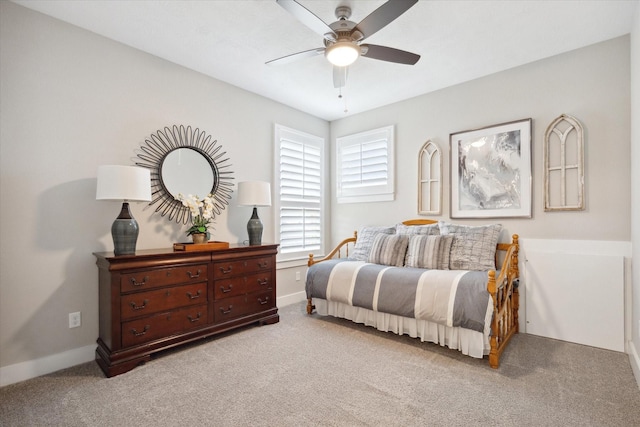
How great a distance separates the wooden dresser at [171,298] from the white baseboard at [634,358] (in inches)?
115

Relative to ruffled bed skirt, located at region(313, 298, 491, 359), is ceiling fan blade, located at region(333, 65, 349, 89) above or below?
above

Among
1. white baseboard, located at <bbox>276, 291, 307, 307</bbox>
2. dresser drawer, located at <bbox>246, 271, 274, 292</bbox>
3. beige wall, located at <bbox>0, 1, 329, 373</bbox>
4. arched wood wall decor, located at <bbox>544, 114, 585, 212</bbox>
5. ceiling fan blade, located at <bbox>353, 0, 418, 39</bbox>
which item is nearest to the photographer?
ceiling fan blade, located at <bbox>353, 0, 418, 39</bbox>

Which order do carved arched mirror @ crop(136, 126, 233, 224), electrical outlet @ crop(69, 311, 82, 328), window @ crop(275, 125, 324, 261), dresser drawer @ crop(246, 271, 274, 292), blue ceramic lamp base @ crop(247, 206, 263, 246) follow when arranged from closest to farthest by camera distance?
electrical outlet @ crop(69, 311, 82, 328)
carved arched mirror @ crop(136, 126, 233, 224)
dresser drawer @ crop(246, 271, 274, 292)
blue ceramic lamp base @ crop(247, 206, 263, 246)
window @ crop(275, 125, 324, 261)

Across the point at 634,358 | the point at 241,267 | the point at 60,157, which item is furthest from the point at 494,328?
the point at 60,157

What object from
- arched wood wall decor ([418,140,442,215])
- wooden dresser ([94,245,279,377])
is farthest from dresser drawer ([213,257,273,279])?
arched wood wall decor ([418,140,442,215])

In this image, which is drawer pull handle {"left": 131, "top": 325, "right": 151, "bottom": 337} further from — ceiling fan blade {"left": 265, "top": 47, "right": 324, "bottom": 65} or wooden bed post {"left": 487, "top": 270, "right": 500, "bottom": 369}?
wooden bed post {"left": 487, "top": 270, "right": 500, "bottom": 369}

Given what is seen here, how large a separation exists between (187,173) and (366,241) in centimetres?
213

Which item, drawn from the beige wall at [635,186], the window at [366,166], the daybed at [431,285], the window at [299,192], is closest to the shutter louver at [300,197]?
the window at [299,192]

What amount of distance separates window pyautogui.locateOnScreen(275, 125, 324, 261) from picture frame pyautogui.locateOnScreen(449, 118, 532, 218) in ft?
6.01

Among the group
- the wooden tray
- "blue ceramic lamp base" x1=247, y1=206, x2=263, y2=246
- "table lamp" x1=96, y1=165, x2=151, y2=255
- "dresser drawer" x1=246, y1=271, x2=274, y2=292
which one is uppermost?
"table lamp" x1=96, y1=165, x2=151, y2=255

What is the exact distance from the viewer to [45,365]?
2.33m

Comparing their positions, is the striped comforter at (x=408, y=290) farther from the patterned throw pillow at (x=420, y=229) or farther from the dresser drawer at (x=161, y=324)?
the dresser drawer at (x=161, y=324)

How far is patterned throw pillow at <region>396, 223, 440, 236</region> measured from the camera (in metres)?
3.52

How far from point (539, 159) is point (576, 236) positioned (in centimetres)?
78
